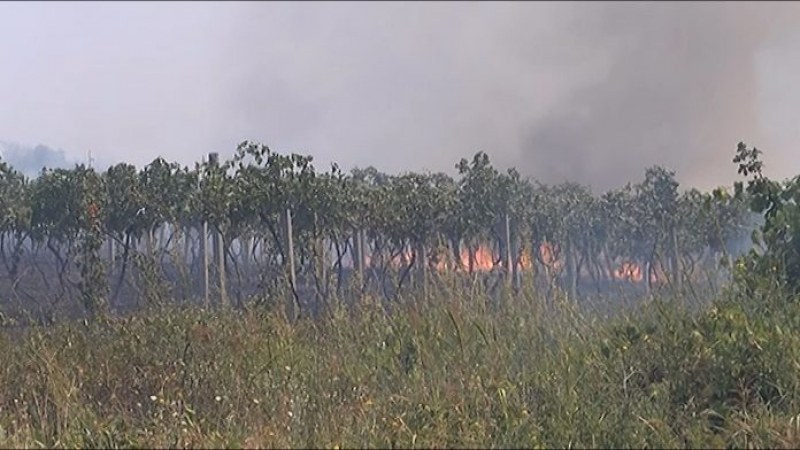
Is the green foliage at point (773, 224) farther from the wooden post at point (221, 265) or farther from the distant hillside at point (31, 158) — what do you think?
the distant hillside at point (31, 158)

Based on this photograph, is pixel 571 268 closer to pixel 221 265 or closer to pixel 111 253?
pixel 221 265

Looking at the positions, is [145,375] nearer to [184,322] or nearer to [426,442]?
[184,322]

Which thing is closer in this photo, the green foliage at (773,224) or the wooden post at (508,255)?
the green foliage at (773,224)

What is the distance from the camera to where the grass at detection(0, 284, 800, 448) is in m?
2.80

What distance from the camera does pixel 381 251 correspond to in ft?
22.1

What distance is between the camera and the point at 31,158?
6.10m

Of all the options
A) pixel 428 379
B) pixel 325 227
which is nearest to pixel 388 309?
pixel 428 379

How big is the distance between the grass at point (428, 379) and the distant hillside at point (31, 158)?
78.9 inches

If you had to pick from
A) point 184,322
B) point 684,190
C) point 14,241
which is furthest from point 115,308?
point 684,190

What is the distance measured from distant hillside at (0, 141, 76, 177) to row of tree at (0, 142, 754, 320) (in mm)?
90

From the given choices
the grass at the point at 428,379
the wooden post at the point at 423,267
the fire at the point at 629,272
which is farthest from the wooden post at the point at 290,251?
the fire at the point at 629,272

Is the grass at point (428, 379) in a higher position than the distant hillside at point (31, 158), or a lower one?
lower

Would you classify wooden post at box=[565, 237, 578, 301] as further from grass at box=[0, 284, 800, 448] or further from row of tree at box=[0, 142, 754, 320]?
grass at box=[0, 284, 800, 448]

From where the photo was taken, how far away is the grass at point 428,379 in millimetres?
2803
